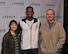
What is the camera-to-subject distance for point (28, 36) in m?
4.13

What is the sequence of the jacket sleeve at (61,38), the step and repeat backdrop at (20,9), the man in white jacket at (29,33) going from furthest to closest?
the step and repeat backdrop at (20,9) < the man in white jacket at (29,33) < the jacket sleeve at (61,38)

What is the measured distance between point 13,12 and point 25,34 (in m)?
0.82

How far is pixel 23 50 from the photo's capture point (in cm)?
418

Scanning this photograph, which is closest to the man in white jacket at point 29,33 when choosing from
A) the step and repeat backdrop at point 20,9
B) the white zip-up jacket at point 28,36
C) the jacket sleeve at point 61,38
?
the white zip-up jacket at point 28,36

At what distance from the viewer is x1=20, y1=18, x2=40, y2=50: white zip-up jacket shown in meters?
4.12

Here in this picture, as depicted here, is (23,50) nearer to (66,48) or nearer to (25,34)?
(25,34)

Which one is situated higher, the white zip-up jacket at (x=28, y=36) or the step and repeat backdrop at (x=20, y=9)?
the step and repeat backdrop at (x=20, y=9)

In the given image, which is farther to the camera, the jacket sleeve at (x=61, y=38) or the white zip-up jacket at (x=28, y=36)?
the white zip-up jacket at (x=28, y=36)

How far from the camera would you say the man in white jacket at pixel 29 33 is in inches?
162

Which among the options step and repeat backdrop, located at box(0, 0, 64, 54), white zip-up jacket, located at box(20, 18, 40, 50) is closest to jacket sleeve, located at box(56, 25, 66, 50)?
white zip-up jacket, located at box(20, 18, 40, 50)

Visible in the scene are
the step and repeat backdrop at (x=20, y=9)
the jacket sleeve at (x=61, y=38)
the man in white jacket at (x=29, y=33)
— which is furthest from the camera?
the step and repeat backdrop at (x=20, y=9)

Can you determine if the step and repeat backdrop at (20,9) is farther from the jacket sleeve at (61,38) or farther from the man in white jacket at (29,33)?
the jacket sleeve at (61,38)

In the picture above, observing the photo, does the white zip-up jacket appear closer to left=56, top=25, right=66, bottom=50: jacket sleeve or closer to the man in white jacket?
the man in white jacket

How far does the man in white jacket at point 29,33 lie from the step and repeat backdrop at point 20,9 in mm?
629
